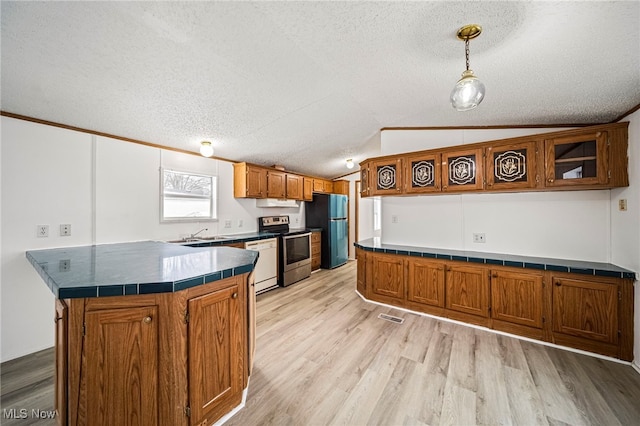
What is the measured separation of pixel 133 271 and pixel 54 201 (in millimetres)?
1881

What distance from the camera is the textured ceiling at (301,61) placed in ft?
4.49

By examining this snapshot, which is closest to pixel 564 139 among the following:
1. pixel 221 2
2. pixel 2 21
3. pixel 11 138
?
pixel 221 2

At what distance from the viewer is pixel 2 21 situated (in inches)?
52.6

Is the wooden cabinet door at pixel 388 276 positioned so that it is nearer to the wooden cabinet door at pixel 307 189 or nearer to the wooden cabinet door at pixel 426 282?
the wooden cabinet door at pixel 426 282

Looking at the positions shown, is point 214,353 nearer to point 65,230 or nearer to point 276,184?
point 65,230

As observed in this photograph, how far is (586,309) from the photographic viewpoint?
2.19m

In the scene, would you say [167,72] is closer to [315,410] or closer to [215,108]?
[215,108]

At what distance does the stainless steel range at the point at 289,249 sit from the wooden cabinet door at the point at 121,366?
299cm

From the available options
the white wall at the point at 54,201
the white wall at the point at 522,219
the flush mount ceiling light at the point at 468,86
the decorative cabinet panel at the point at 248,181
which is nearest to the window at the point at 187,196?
the white wall at the point at 54,201

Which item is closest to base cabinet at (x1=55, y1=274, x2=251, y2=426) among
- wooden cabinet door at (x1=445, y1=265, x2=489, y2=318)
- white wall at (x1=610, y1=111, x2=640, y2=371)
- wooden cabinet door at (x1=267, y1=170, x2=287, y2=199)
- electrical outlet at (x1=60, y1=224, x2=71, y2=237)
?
electrical outlet at (x1=60, y1=224, x2=71, y2=237)

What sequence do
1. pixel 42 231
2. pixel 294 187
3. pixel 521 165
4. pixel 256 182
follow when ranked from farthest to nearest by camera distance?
pixel 294 187 → pixel 256 182 → pixel 521 165 → pixel 42 231

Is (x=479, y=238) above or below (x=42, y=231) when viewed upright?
below

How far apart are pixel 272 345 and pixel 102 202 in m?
2.50

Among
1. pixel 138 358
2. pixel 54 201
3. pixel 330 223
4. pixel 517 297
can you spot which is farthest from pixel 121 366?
pixel 330 223
